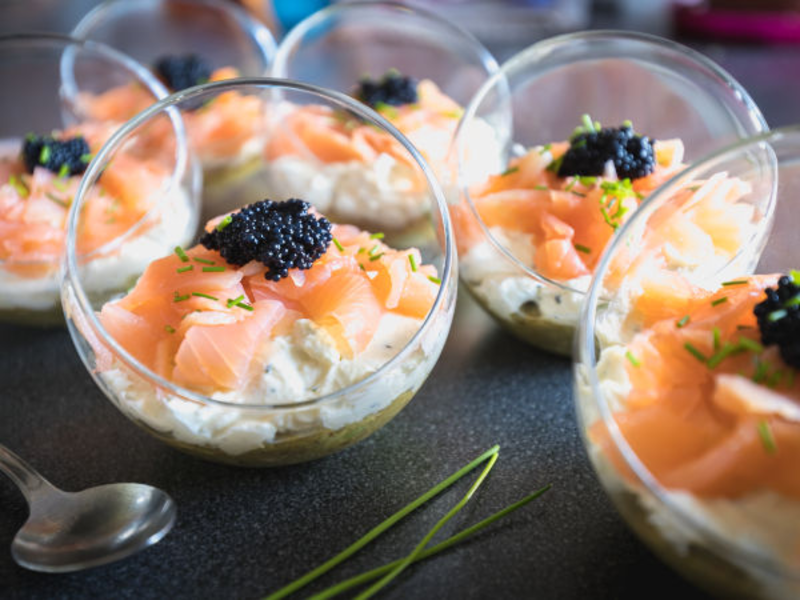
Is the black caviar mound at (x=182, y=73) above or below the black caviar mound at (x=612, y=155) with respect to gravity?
below

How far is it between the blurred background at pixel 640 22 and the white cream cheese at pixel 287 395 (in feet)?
6.24

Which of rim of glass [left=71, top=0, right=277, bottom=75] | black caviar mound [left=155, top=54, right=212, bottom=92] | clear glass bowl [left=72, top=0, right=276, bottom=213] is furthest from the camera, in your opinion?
rim of glass [left=71, top=0, right=277, bottom=75]

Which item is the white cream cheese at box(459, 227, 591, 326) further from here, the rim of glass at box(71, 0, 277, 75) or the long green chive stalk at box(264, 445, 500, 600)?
the rim of glass at box(71, 0, 277, 75)

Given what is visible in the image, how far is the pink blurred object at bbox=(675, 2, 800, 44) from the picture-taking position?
3.16m

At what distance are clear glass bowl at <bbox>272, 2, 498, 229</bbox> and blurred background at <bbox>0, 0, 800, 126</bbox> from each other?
16.0 inches

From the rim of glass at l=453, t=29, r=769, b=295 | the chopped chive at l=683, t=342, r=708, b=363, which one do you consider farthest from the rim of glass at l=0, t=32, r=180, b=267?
the chopped chive at l=683, t=342, r=708, b=363

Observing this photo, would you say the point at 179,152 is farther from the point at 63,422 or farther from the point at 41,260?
the point at 63,422

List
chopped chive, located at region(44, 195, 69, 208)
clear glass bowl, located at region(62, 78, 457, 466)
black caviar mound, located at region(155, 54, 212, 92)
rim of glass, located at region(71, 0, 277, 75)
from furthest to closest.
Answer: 1. rim of glass, located at region(71, 0, 277, 75)
2. black caviar mound, located at region(155, 54, 212, 92)
3. chopped chive, located at region(44, 195, 69, 208)
4. clear glass bowl, located at region(62, 78, 457, 466)

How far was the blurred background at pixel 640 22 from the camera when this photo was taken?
307cm

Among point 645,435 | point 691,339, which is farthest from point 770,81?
point 645,435

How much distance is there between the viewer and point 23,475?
1604 mm

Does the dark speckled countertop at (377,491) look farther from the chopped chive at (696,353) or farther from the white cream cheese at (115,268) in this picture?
the chopped chive at (696,353)

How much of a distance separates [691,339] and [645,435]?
206 mm

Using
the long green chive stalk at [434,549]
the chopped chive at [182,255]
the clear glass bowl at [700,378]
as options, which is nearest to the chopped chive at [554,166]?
the clear glass bowl at [700,378]
